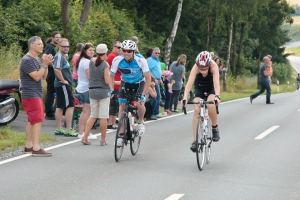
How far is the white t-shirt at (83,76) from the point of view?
45.1 ft

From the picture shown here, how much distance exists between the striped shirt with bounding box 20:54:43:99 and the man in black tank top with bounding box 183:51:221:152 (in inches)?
98.9

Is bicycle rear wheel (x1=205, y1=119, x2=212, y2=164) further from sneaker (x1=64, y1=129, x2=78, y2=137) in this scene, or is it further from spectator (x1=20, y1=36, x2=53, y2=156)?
sneaker (x1=64, y1=129, x2=78, y2=137)

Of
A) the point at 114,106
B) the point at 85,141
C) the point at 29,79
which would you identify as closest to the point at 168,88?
Answer: the point at 114,106

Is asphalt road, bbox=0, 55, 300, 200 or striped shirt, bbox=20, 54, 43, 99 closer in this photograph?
asphalt road, bbox=0, 55, 300, 200

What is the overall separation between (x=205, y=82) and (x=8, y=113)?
570 centimetres

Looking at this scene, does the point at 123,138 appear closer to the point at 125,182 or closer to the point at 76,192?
the point at 125,182

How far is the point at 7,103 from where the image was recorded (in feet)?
48.3

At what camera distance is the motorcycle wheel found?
1476 cm

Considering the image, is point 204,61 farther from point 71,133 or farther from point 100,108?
point 71,133

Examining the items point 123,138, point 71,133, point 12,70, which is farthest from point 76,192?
point 12,70

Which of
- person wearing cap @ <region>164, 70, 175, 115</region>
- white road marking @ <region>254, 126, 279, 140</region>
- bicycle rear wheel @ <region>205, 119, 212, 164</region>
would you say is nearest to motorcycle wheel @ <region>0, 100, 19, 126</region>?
white road marking @ <region>254, 126, 279, 140</region>

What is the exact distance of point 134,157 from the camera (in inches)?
457

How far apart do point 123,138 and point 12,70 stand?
830 cm

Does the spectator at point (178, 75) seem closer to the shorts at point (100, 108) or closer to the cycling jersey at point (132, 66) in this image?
the shorts at point (100, 108)
